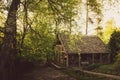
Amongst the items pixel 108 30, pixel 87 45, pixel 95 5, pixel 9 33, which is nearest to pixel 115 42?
pixel 87 45

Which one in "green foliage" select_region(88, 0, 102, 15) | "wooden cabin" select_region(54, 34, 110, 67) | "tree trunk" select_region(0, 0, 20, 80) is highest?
"green foliage" select_region(88, 0, 102, 15)

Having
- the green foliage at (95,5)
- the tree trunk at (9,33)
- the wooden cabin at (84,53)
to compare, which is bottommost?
the wooden cabin at (84,53)

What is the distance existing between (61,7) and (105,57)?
2946 centimetres

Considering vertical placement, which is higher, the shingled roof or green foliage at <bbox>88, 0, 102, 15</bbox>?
green foliage at <bbox>88, 0, 102, 15</bbox>

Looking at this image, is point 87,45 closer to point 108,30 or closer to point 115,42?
point 115,42

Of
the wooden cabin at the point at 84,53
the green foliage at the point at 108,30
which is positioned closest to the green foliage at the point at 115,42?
the wooden cabin at the point at 84,53

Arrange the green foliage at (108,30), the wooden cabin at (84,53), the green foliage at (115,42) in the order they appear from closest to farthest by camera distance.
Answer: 1. the green foliage at (115,42)
2. the wooden cabin at (84,53)
3. the green foliage at (108,30)

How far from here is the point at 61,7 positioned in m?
20.0

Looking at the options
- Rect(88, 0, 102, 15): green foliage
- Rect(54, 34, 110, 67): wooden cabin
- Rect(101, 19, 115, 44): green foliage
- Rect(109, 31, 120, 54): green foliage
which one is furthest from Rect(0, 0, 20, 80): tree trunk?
Rect(101, 19, 115, 44): green foliage

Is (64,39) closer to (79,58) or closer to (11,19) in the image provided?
(79,58)

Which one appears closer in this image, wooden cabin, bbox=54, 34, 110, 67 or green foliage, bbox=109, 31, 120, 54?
green foliage, bbox=109, 31, 120, 54

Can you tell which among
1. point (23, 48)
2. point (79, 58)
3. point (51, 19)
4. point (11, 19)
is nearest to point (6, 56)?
point (11, 19)

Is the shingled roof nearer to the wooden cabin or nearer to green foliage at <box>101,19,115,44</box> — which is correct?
the wooden cabin

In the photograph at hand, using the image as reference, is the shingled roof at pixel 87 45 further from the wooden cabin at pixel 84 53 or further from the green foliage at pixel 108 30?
the green foliage at pixel 108 30
